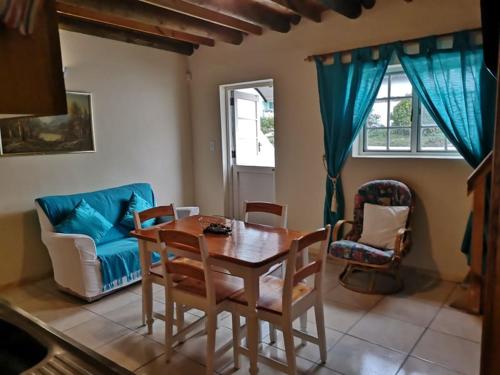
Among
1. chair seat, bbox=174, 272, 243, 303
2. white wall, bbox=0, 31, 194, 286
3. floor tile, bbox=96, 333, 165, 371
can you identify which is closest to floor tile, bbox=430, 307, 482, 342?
chair seat, bbox=174, 272, 243, 303

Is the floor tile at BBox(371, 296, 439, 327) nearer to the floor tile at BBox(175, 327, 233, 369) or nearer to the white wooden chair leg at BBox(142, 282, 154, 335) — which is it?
the floor tile at BBox(175, 327, 233, 369)

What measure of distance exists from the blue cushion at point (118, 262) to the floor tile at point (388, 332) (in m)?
1.99

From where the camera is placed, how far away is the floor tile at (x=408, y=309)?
9.60ft

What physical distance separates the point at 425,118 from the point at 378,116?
1.50 ft

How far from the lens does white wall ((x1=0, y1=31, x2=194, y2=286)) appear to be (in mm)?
3701

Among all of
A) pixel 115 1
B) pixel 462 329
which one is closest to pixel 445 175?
pixel 462 329

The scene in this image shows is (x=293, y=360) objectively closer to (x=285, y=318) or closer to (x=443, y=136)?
(x=285, y=318)

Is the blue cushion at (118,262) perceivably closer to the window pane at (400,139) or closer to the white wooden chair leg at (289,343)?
the white wooden chair leg at (289,343)

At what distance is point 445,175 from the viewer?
3516mm

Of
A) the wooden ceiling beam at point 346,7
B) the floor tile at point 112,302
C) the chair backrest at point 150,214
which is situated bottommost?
the floor tile at point 112,302

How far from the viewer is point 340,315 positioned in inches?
119

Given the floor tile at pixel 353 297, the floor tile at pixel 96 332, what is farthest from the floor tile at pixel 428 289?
the floor tile at pixel 96 332

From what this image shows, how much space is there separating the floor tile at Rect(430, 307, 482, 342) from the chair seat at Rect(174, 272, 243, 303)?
1527 mm

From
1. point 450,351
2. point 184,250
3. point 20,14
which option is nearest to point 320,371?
point 450,351
